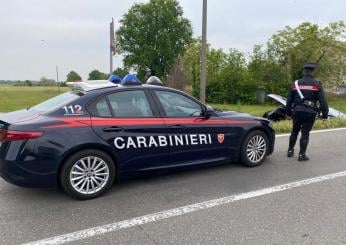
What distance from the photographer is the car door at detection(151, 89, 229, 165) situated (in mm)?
4602

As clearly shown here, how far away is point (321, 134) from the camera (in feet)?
27.5

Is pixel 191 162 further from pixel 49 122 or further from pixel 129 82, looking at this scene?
pixel 49 122

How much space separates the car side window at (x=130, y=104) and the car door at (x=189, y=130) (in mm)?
197

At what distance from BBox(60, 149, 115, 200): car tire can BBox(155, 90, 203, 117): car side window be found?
109 centimetres

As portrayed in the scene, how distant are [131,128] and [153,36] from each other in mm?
43455

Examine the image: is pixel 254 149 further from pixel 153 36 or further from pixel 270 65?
pixel 153 36

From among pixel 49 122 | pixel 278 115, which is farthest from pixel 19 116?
pixel 278 115

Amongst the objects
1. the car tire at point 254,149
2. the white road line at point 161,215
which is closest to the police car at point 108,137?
the car tire at point 254,149

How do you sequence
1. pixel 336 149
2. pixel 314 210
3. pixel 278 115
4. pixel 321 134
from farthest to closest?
1. pixel 278 115
2. pixel 321 134
3. pixel 336 149
4. pixel 314 210

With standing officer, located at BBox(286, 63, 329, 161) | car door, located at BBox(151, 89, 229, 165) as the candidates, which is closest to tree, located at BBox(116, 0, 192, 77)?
standing officer, located at BBox(286, 63, 329, 161)

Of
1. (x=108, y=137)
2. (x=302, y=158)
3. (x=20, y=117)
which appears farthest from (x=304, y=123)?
(x=20, y=117)

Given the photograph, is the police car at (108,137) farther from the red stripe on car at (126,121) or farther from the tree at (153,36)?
the tree at (153,36)

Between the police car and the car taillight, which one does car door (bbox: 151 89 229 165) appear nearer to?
the police car

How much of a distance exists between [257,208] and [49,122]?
2582mm
